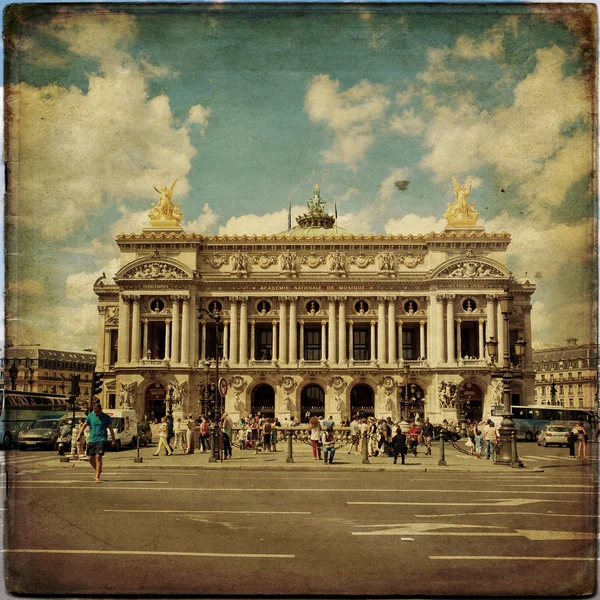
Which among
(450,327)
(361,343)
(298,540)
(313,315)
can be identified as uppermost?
(313,315)

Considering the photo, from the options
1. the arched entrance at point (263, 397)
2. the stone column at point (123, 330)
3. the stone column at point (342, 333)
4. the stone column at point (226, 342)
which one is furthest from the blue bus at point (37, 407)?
the stone column at point (342, 333)

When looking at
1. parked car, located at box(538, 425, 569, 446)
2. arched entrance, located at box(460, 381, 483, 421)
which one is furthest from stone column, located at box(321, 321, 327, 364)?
parked car, located at box(538, 425, 569, 446)

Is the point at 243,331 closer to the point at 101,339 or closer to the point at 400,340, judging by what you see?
the point at 400,340

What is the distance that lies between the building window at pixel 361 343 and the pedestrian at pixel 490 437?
1499 inches

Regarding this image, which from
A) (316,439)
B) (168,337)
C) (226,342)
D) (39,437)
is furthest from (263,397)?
(316,439)

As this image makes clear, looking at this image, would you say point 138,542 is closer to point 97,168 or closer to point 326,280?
point 97,168

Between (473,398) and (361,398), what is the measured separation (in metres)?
10.1

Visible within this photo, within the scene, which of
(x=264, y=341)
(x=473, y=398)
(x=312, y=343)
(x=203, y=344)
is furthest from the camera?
(x=264, y=341)

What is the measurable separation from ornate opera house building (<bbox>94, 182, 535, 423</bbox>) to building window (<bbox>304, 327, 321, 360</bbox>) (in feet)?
3.35

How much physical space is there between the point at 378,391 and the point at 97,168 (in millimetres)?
55751

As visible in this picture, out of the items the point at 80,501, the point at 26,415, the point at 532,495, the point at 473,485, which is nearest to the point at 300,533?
the point at 80,501

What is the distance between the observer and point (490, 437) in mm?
35188

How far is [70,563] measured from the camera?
11.6 meters

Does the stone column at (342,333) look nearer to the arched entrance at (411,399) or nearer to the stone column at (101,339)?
the arched entrance at (411,399)
